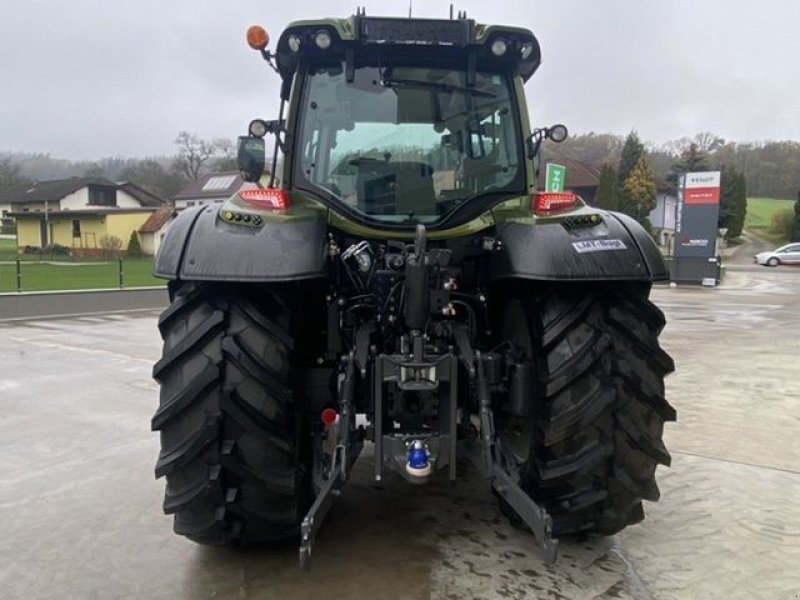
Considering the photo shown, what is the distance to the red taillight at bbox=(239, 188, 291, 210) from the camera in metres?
→ 3.20

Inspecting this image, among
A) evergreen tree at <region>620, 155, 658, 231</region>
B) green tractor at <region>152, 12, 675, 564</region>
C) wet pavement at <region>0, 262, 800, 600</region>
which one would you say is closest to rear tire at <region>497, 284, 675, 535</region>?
green tractor at <region>152, 12, 675, 564</region>

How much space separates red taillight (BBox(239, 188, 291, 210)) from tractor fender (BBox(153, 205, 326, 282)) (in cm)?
18

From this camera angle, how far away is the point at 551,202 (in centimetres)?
335

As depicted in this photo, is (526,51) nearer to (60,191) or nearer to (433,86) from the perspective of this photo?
(433,86)

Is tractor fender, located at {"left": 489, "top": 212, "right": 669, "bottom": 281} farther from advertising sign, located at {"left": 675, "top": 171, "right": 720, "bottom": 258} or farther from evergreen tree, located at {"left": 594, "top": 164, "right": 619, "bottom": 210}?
evergreen tree, located at {"left": 594, "top": 164, "right": 619, "bottom": 210}

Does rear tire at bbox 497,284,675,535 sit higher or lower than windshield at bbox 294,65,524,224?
lower

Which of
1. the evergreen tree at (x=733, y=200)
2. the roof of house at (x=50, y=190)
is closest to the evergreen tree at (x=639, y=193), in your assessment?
the evergreen tree at (x=733, y=200)

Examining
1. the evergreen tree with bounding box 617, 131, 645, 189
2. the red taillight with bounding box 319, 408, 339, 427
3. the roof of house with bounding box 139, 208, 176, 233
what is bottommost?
the roof of house with bounding box 139, 208, 176, 233

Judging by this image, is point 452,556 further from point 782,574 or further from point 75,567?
point 75,567

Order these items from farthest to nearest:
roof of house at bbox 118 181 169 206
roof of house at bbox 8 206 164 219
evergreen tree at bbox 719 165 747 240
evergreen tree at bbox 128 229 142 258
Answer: roof of house at bbox 118 181 169 206, evergreen tree at bbox 719 165 747 240, roof of house at bbox 8 206 164 219, evergreen tree at bbox 128 229 142 258

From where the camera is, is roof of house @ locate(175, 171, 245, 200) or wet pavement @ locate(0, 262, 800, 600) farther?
roof of house @ locate(175, 171, 245, 200)

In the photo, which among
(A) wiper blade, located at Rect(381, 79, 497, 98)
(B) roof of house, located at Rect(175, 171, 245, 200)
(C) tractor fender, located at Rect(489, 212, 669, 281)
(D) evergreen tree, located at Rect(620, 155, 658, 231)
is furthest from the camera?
(D) evergreen tree, located at Rect(620, 155, 658, 231)

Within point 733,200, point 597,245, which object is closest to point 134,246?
point 597,245

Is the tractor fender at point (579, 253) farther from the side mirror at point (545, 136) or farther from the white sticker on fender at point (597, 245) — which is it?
the side mirror at point (545, 136)
